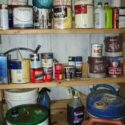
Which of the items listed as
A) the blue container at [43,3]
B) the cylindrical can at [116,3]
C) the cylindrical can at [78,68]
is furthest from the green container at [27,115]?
the cylindrical can at [116,3]

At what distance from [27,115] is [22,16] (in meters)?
0.51

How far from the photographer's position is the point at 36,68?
4.22ft

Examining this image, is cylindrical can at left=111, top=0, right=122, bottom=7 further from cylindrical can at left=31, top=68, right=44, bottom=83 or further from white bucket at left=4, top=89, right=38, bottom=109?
white bucket at left=4, top=89, right=38, bottom=109

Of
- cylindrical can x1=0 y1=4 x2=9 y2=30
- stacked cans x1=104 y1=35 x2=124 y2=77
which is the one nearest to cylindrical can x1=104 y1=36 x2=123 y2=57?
stacked cans x1=104 y1=35 x2=124 y2=77

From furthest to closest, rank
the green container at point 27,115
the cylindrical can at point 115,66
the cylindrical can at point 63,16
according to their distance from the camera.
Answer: the cylindrical can at point 115,66, the cylindrical can at point 63,16, the green container at point 27,115

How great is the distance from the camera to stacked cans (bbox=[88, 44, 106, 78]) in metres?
1.33

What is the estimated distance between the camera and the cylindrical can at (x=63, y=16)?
1.25m

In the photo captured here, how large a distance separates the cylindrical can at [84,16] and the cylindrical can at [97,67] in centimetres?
20

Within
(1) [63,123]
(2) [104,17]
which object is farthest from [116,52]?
(1) [63,123]

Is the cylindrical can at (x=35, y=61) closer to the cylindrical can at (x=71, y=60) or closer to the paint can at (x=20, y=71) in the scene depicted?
the paint can at (x=20, y=71)

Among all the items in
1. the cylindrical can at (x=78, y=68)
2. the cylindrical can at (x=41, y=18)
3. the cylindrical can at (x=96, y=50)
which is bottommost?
the cylindrical can at (x=78, y=68)

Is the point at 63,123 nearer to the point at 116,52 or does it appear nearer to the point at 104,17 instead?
the point at 116,52

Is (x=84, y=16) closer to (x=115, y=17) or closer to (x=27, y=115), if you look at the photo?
(x=115, y=17)

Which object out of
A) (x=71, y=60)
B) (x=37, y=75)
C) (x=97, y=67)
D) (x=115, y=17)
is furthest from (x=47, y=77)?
(x=115, y=17)
